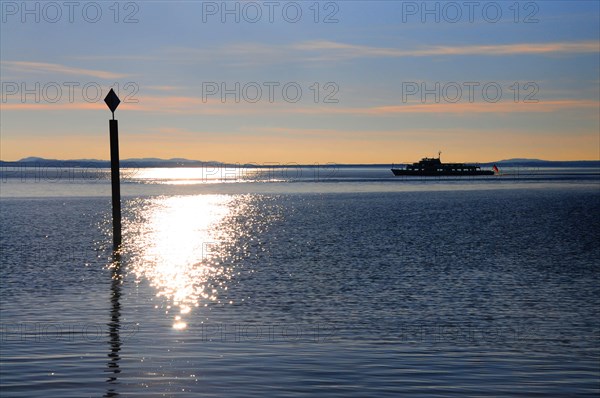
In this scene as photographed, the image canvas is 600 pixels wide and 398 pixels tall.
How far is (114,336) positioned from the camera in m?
18.4

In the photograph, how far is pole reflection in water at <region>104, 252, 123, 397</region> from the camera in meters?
14.3

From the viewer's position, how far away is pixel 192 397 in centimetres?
1327

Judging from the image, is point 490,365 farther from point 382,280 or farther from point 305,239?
point 305,239

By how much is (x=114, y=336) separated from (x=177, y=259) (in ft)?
68.5

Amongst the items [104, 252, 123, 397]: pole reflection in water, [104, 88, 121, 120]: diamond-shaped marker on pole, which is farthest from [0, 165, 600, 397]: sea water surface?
[104, 88, 121, 120]: diamond-shaped marker on pole

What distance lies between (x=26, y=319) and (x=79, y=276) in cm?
1056

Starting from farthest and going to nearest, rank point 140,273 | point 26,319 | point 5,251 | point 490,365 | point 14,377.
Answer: point 5,251
point 140,273
point 26,319
point 490,365
point 14,377

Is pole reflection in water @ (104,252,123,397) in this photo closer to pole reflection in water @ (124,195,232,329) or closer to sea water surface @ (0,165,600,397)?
sea water surface @ (0,165,600,397)

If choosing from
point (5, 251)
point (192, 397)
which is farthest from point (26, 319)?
point (5, 251)

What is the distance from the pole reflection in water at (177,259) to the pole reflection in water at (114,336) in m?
1.22

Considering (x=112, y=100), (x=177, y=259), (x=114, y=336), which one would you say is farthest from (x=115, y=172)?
(x=114, y=336)

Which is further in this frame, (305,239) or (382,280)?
(305,239)

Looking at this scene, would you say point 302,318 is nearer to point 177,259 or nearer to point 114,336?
point 114,336

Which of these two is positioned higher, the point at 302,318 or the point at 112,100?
the point at 112,100
